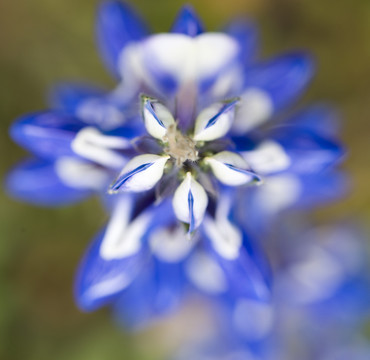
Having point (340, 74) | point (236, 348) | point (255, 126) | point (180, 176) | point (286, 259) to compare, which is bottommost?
point (236, 348)

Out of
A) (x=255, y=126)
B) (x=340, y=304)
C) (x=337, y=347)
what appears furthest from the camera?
(x=337, y=347)

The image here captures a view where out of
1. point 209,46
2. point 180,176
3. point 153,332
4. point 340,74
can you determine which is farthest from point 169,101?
point 153,332

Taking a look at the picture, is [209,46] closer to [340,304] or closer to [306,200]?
[306,200]

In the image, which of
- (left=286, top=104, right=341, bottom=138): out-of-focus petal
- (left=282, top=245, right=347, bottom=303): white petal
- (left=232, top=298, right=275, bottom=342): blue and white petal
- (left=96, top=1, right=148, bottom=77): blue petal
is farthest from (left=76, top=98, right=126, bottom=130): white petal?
(left=282, top=245, right=347, bottom=303): white petal

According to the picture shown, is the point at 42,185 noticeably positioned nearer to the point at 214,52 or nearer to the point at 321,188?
the point at 214,52

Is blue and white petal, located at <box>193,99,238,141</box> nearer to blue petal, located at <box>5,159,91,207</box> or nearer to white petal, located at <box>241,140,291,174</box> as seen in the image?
white petal, located at <box>241,140,291,174</box>

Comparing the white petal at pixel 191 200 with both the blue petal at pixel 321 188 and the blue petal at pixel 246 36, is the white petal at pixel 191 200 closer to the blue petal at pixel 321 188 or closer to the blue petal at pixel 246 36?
the blue petal at pixel 321 188

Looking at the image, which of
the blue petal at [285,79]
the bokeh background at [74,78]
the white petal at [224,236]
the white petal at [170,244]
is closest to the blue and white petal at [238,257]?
the white petal at [224,236]

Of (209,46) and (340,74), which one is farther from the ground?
(209,46)
